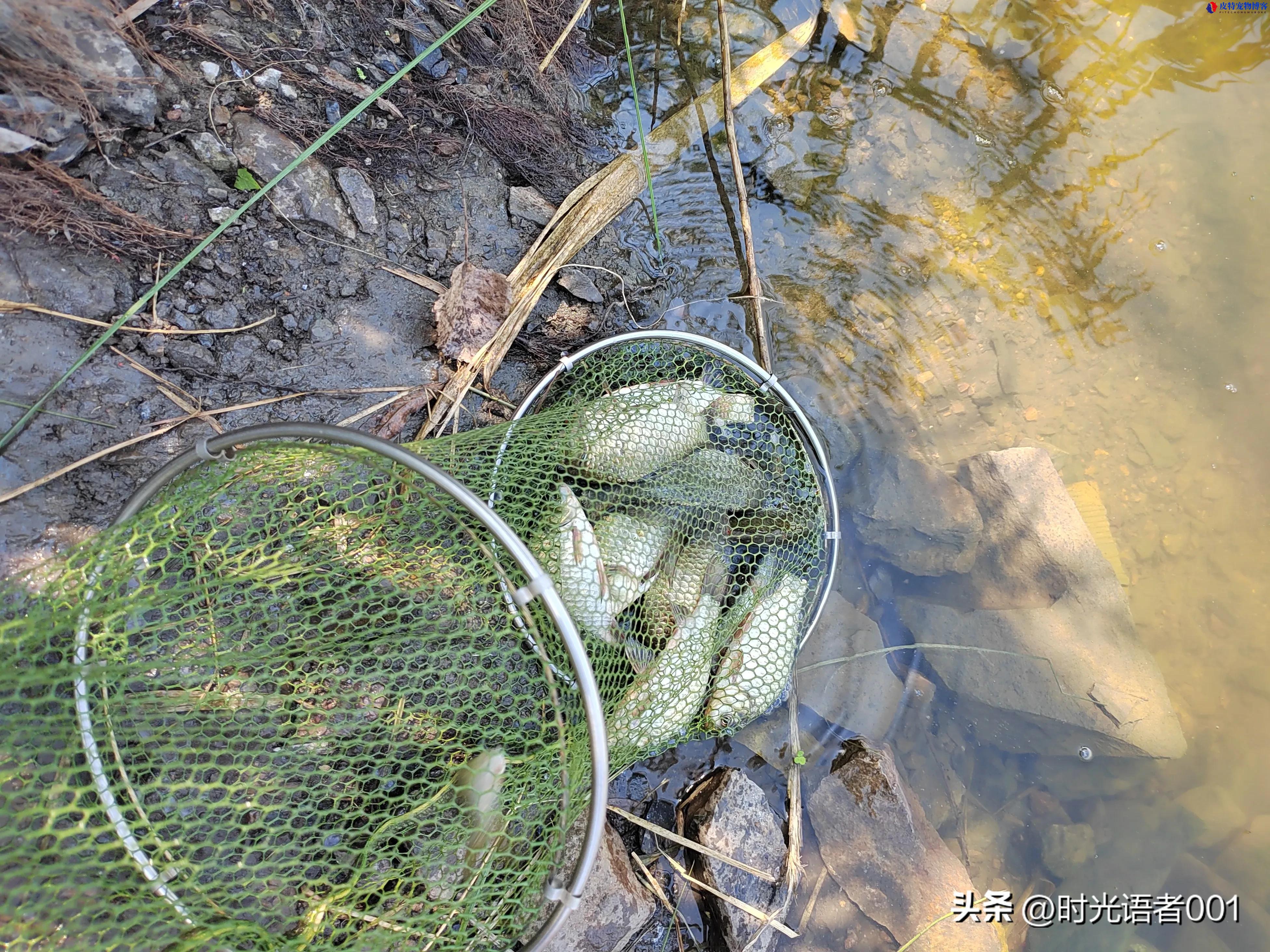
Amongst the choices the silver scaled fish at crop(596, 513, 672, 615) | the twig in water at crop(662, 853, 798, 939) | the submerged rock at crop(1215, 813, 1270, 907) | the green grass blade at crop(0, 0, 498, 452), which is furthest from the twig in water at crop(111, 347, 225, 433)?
the submerged rock at crop(1215, 813, 1270, 907)

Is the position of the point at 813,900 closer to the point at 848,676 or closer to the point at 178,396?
the point at 848,676

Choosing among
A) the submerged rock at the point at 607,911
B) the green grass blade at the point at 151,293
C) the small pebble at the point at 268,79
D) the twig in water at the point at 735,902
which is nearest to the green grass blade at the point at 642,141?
the green grass blade at the point at 151,293

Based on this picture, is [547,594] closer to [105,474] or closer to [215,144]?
[105,474]

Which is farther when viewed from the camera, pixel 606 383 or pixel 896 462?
pixel 896 462

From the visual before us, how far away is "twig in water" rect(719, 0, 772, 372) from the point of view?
312 cm

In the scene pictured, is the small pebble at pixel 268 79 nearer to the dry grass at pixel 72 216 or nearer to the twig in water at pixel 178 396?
the dry grass at pixel 72 216

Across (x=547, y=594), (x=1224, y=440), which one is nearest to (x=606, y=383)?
(x=547, y=594)

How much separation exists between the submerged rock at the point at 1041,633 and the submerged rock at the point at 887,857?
0.59 m

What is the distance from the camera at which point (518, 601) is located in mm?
1810

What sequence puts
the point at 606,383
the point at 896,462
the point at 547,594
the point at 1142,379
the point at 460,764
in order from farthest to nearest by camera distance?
1. the point at 1142,379
2. the point at 896,462
3. the point at 606,383
4. the point at 460,764
5. the point at 547,594

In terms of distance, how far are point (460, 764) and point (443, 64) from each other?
2739 millimetres

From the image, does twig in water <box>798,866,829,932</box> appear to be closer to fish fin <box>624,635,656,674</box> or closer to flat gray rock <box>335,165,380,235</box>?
fish fin <box>624,635,656,674</box>

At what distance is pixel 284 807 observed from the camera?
1923 mm

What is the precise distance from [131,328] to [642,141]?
201 centimetres
